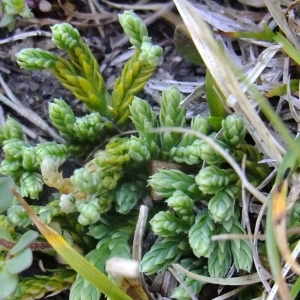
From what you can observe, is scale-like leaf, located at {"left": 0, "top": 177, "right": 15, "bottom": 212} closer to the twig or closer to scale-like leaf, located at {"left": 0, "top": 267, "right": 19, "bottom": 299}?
scale-like leaf, located at {"left": 0, "top": 267, "right": 19, "bottom": 299}

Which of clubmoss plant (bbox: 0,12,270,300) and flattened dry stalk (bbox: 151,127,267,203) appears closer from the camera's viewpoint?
flattened dry stalk (bbox: 151,127,267,203)

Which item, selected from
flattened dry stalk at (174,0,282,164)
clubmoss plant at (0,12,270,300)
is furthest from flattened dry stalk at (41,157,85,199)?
flattened dry stalk at (174,0,282,164)

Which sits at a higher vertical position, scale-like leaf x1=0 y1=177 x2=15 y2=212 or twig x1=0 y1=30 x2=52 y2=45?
twig x1=0 y1=30 x2=52 y2=45

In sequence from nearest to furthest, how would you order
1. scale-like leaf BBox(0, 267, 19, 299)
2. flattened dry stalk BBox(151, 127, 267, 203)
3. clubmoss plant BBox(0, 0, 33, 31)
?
flattened dry stalk BBox(151, 127, 267, 203)
scale-like leaf BBox(0, 267, 19, 299)
clubmoss plant BBox(0, 0, 33, 31)

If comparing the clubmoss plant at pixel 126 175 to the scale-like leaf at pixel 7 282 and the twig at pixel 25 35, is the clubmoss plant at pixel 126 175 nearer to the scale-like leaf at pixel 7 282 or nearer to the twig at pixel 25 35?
the scale-like leaf at pixel 7 282

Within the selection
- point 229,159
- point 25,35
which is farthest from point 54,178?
point 25,35
